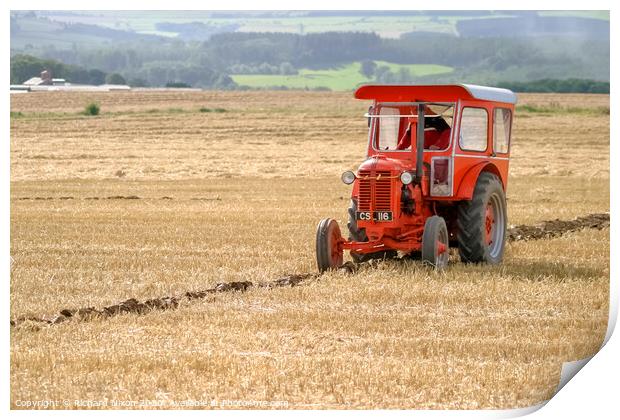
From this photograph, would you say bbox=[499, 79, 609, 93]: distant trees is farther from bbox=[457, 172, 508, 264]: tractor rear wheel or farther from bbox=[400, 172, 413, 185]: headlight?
bbox=[400, 172, 413, 185]: headlight

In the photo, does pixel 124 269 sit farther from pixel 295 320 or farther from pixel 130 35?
pixel 130 35

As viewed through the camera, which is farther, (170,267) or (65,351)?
(170,267)

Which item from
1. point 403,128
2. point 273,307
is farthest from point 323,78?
point 273,307

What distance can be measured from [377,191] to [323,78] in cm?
5510

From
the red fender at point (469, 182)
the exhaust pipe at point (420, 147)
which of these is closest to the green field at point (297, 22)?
the red fender at point (469, 182)

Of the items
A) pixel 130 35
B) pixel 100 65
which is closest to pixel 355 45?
pixel 130 35

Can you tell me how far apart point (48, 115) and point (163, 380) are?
4544cm

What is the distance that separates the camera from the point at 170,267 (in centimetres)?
1310

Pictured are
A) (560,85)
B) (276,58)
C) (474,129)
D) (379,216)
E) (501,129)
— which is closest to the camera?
(379,216)

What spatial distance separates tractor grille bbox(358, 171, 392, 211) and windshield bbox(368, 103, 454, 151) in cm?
97

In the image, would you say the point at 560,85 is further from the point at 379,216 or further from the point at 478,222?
the point at 379,216

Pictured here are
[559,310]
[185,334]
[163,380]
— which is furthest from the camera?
[559,310]

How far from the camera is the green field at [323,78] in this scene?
5969 centimetres

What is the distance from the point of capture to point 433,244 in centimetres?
1216
